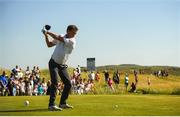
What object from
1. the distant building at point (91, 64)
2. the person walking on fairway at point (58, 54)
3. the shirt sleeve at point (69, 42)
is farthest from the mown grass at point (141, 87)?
the shirt sleeve at point (69, 42)

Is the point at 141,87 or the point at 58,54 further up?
the point at 58,54

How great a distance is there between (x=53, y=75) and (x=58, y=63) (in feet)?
1.25

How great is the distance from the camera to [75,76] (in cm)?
3325

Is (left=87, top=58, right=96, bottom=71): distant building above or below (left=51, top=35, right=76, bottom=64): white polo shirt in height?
above

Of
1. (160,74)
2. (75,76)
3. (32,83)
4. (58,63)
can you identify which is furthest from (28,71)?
(160,74)

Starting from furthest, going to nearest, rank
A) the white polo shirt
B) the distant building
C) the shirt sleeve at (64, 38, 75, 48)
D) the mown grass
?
the distant building → the mown grass → the white polo shirt → the shirt sleeve at (64, 38, 75, 48)

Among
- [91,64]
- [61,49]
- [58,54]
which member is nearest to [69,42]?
[61,49]

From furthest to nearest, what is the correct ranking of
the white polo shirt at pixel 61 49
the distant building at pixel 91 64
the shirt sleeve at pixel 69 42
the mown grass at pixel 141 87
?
1. the distant building at pixel 91 64
2. the mown grass at pixel 141 87
3. the white polo shirt at pixel 61 49
4. the shirt sleeve at pixel 69 42

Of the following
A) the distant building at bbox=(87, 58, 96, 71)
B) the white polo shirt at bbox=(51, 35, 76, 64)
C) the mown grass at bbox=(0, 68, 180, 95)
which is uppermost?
the distant building at bbox=(87, 58, 96, 71)

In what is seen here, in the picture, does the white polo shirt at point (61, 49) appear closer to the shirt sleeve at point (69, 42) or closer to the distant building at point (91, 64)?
the shirt sleeve at point (69, 42)

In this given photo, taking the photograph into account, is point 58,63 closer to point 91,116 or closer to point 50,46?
point 50,46

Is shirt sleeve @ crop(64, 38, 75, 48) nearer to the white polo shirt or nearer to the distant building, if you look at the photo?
the white polo shirt

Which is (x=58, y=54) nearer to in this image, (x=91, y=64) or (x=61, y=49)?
(x=61, y=49)

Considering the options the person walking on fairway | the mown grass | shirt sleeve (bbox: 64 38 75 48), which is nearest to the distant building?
the mown grass
